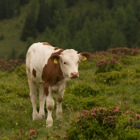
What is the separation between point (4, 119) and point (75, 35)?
152089 millimetres

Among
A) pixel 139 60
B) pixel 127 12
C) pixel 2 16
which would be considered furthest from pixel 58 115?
pixel 2 16

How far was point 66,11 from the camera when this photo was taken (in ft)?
628

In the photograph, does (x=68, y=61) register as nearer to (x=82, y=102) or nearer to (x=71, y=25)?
(x=82, y=102)

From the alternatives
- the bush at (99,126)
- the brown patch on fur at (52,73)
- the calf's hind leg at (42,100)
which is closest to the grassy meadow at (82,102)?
the bush at (99,126)

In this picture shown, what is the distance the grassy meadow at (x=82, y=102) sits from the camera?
10594 mm

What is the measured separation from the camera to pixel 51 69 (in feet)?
42.2

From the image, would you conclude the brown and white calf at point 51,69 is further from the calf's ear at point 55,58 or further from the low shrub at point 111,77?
the low shrub at point 111,77

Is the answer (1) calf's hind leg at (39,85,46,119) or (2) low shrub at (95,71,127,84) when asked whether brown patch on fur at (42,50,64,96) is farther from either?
(2) low shrub at (95,71,127,84)

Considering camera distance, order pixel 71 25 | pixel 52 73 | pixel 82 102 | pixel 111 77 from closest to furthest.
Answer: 1. pixel 52 73
2. pixel 82 102
3. pixel 111 77
4. pixel 71 25

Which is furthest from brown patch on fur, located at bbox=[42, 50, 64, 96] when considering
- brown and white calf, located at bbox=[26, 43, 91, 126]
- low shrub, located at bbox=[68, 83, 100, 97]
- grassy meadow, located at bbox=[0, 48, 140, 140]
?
low shrub, located at bbox=[68, 83, 100, 97]

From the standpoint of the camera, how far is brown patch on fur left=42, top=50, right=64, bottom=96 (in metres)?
12.8

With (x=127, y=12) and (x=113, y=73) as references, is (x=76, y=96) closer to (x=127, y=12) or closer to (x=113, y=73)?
(x=113, y=73)

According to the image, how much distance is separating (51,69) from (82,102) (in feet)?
9.04

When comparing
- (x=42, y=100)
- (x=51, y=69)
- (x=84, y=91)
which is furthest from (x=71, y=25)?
(x=51, y=69)
